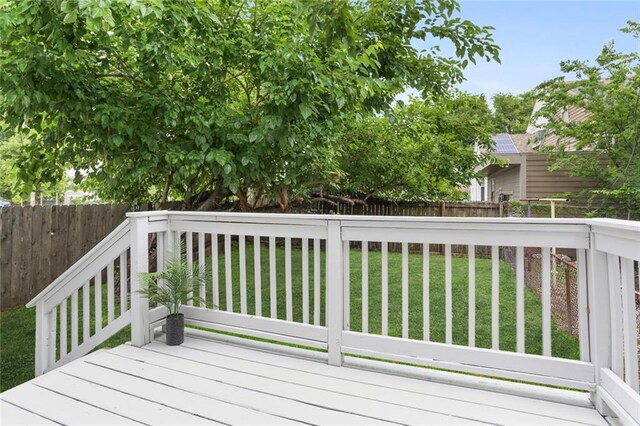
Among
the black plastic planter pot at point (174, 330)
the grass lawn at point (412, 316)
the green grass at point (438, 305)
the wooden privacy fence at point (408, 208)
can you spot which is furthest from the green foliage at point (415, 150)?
the black plastic planter pot at point (174, 330)

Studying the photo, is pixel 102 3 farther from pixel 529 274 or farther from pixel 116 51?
pixel 529 274

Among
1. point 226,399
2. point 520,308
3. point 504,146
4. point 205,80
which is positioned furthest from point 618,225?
point 504,146

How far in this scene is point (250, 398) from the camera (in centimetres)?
199

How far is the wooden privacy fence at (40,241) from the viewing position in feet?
16.3

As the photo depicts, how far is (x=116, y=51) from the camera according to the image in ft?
13.4

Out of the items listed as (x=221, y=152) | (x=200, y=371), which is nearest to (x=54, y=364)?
(x=200, y=371)

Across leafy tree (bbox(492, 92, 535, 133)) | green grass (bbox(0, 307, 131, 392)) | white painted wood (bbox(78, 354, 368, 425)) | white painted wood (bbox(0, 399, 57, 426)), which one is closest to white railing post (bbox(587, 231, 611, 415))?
white painted wood (bbox(78, 354, 368, 425))

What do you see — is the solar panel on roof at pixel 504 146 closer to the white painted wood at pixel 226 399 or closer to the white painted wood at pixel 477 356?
the white painted wood at pixel 477 356

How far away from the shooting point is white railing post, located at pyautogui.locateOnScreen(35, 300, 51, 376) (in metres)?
3.00

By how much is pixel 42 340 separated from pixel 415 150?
6.36 metres

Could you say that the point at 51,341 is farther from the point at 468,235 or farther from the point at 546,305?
the point at 546,305

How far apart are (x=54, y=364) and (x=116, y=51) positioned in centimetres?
302

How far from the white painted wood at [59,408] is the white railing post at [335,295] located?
1118 millimetres

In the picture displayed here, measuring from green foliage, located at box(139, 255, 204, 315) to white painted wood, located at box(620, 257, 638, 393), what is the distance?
7.92 ft
